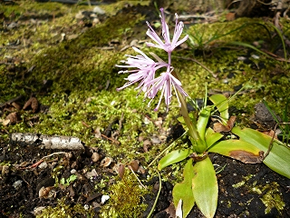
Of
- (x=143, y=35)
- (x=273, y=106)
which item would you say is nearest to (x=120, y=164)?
(x=273, y=106)

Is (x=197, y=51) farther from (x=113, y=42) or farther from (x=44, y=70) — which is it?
(x=44, y=70)

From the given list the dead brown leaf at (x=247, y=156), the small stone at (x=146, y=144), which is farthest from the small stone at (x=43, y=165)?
the dead brown leaf at (x=247, y=156)

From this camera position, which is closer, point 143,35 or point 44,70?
point 44,70

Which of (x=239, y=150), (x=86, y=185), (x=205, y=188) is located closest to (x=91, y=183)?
(x=86, y=185)

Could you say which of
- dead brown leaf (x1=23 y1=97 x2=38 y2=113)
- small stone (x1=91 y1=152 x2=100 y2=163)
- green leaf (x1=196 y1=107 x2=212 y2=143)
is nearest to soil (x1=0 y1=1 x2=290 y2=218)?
small stone (x1=91 y1=152 x2=100 y2=163)

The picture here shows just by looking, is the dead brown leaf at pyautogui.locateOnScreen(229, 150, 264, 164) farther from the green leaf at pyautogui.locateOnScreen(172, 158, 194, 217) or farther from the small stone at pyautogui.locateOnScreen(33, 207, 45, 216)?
the small stone at pyautogui.locateOnScreen(33, 207, 45, 216)

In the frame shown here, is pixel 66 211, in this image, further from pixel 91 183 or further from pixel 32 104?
pixel 32 104

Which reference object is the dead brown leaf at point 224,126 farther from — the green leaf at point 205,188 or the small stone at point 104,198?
the small stone at point 104,198
